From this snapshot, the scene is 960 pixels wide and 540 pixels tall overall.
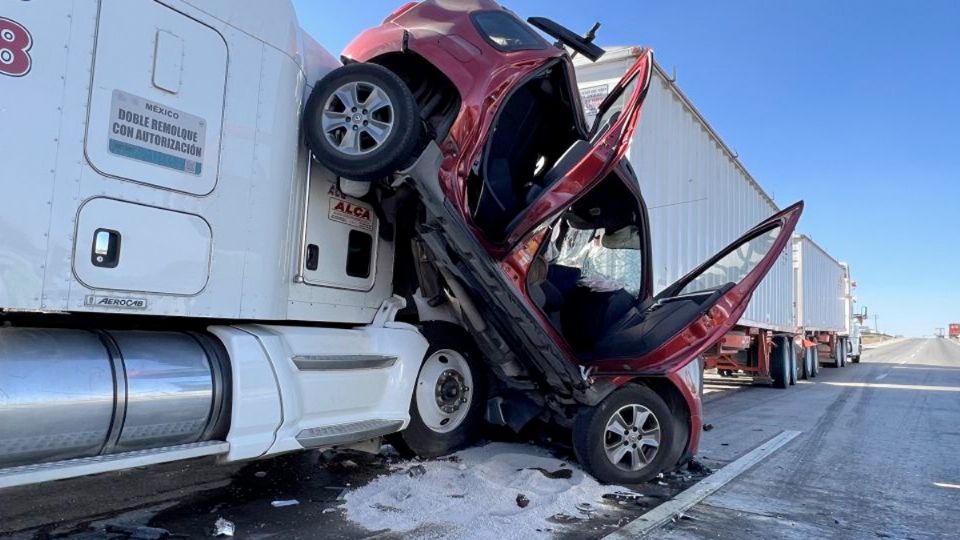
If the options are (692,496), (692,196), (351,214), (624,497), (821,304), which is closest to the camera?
(351,214)

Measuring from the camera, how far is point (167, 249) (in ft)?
9.60

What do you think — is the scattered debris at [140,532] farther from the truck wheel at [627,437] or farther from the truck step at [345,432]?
the truck wheel at [627,437]

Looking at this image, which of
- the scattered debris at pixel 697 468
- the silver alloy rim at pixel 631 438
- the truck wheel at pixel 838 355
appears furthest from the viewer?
the truck wheel at pixel 838 355

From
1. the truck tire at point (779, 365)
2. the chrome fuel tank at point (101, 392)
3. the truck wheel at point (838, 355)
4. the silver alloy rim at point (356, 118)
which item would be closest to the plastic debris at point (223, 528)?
the chrome fuel tank at point (101, 392)

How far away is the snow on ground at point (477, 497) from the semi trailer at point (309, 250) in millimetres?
212

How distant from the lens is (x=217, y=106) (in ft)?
10.3

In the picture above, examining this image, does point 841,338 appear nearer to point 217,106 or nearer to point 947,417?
point 947,417

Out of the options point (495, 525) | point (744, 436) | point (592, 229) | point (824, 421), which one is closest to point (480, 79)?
point (592, 229)

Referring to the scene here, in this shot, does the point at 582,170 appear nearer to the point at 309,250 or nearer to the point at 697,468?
the point at 309,250

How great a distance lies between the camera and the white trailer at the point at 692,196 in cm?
656

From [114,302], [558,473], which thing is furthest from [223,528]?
[558,473]

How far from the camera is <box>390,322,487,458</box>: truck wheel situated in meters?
4.50

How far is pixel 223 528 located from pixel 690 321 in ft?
10.2

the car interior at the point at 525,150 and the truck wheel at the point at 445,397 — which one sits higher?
the car interior at the point at 525,150
